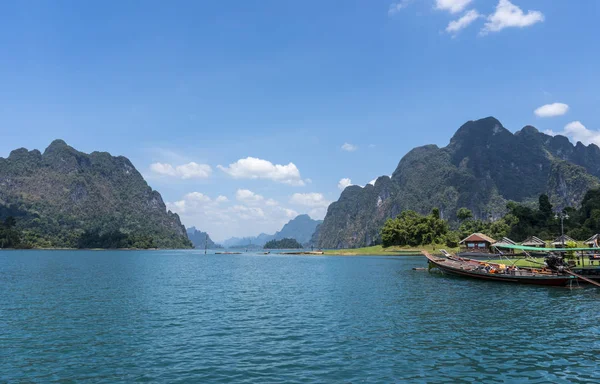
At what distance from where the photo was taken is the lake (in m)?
18.1

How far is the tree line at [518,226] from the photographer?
130m

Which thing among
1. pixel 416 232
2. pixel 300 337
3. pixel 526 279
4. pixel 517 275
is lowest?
pixel 300 337

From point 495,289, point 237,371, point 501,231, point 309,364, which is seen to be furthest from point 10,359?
point 501,231

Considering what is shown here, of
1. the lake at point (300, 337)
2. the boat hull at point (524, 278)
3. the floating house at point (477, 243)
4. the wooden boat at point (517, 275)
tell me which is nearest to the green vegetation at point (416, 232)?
the floating house at point (477, 243)

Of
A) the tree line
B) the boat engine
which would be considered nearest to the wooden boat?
the boat engine

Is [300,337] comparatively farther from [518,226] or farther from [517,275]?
[518,226]

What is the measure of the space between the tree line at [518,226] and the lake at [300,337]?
100601 millimetres

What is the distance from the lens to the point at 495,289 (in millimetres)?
47438

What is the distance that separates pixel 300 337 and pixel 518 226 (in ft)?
487

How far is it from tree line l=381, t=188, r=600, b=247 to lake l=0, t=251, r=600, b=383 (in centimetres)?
10060

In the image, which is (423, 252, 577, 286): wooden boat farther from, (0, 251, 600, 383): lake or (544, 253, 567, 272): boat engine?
(0, 251, 600, 383): lake

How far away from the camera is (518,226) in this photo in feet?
490

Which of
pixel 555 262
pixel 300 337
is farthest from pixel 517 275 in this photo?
pixel 300 337

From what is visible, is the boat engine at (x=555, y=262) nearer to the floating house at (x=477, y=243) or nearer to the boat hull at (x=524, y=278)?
the boat hull at (x=524, y=278)
